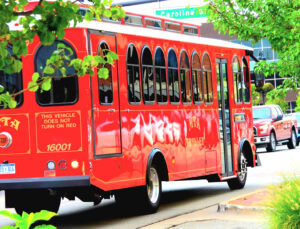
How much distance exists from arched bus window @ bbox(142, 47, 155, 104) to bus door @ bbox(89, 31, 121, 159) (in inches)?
42.5

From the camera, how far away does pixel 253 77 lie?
20.0 metres

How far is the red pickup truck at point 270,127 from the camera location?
35.0 meters

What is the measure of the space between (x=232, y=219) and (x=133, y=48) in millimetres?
3484

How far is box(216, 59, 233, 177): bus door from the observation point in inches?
687

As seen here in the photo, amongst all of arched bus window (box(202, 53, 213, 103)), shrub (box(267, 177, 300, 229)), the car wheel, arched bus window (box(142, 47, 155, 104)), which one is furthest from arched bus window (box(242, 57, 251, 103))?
the car wheel

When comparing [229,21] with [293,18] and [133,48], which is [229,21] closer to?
[293,18]

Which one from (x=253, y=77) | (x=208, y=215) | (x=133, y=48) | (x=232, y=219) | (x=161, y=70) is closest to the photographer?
(x=232, y=219)

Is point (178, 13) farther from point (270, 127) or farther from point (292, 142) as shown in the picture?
point (292, 142)

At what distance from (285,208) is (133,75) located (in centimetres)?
520

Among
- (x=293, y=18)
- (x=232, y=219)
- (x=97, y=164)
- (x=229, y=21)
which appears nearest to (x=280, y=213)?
(x=232, y=219)

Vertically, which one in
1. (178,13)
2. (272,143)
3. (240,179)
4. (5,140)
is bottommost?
(240,179)

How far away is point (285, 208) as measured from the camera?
29.6 ft

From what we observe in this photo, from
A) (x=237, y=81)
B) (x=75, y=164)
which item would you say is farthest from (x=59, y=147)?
(x=237, y=81)

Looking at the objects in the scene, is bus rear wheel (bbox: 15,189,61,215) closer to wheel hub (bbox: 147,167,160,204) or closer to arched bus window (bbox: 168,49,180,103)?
wheel hub (bbox: 147,167,160,204)
